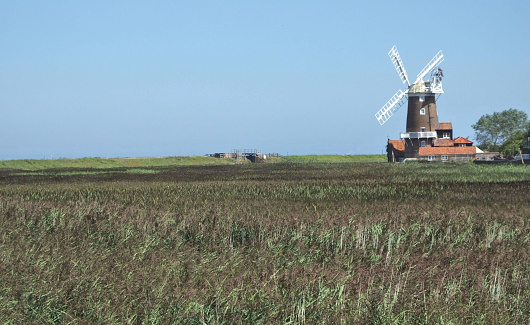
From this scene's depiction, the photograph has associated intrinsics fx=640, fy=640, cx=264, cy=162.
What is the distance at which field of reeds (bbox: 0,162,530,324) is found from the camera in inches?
381

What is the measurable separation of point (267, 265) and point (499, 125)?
15295 centimetres

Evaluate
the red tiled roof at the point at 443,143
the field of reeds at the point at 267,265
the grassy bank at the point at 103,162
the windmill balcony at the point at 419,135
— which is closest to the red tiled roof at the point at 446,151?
the red tiled roof at the point at 443,143

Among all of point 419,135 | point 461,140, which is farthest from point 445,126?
point 419,135

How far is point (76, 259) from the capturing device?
1291cm

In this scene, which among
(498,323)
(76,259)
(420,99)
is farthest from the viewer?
(420,99)

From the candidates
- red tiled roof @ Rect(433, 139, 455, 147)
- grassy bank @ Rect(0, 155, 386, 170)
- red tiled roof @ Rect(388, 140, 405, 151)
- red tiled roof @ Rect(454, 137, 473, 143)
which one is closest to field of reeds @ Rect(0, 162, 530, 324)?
grassy bank @ Rect(0, 155, 386, 170)

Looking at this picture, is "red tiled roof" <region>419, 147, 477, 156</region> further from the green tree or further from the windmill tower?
the green tree

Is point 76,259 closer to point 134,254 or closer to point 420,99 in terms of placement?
point 134,254

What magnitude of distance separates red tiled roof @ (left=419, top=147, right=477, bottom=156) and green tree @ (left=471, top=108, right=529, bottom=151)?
174 ft

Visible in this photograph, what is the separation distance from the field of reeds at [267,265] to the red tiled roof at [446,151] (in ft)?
238

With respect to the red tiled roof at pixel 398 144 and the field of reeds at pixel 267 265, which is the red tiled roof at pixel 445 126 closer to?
the red tiled roof at pixel 398 144

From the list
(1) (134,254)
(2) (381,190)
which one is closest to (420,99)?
(2) (381,190)

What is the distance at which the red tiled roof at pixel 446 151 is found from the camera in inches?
3730

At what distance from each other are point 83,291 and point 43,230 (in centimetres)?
884
